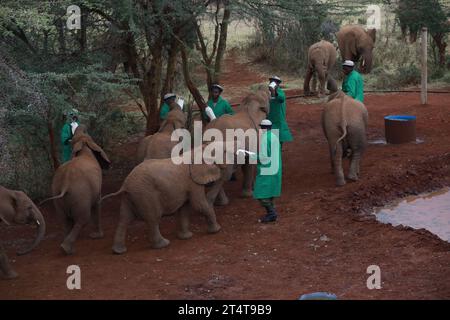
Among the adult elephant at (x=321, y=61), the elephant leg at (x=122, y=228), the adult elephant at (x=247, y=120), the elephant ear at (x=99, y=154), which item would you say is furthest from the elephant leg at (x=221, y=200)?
the adult elephant at (x=321, y=61)

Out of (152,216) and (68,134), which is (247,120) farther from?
(152,216)

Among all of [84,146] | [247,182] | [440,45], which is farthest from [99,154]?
[440,45]

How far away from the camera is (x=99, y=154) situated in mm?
10125

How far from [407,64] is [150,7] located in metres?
11.8

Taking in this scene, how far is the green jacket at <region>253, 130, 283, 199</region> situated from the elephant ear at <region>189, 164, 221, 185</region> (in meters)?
0.53

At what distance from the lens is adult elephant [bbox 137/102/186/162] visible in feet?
33.9

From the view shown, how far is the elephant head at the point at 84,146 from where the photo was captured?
980 centimetres

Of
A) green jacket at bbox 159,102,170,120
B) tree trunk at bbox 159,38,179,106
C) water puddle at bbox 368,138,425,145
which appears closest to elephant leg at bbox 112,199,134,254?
green jacket at bbox 159,102,170,120

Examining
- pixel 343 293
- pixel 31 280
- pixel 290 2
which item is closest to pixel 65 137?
pixel 31 280

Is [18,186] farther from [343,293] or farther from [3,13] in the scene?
[343,293]

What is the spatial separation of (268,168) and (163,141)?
1.72 metres

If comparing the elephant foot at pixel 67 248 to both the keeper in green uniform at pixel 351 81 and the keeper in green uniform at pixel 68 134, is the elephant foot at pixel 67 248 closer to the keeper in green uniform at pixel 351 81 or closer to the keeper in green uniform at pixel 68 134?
the keeper in green uniform at pixel 68 134

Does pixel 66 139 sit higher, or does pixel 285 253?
pixel 66 139

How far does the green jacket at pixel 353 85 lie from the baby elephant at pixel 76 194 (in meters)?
4.17
